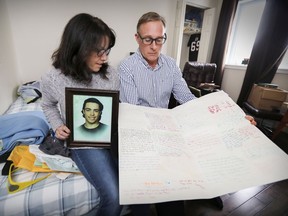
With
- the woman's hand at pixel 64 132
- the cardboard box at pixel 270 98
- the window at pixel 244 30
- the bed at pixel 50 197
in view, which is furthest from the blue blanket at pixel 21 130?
the window at pixel 244 30

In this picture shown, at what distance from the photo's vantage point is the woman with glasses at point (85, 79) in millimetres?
691

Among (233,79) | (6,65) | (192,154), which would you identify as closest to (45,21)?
(6,65)

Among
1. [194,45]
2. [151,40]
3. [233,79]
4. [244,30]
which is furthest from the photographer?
[194,45]

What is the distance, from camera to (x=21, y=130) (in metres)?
0.98

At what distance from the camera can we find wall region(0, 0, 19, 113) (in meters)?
1.57

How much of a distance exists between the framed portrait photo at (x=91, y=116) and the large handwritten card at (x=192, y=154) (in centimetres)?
6

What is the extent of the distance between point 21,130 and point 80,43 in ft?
2.09

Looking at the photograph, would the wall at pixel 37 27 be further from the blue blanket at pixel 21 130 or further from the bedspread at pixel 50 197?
the bedspread at pixel 50 197

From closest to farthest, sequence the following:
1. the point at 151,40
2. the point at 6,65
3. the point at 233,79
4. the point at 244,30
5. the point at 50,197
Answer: the point at 50,197, the point at 151,40, the point at 6,65, the point at 244,30, the point at 233,79

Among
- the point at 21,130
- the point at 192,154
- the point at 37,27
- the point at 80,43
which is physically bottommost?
the point at 21,130

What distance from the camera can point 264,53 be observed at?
97.2 inches

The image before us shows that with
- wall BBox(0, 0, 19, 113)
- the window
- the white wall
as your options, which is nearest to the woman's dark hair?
wall BBox(0, 0, 19, 113)

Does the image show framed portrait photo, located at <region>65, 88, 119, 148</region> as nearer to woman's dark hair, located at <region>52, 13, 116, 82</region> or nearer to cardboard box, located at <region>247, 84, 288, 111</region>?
woman's dark hair, located at <region>52, 13, 116, 82</region>

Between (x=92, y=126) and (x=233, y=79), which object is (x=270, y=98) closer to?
(x=233, y=79)
